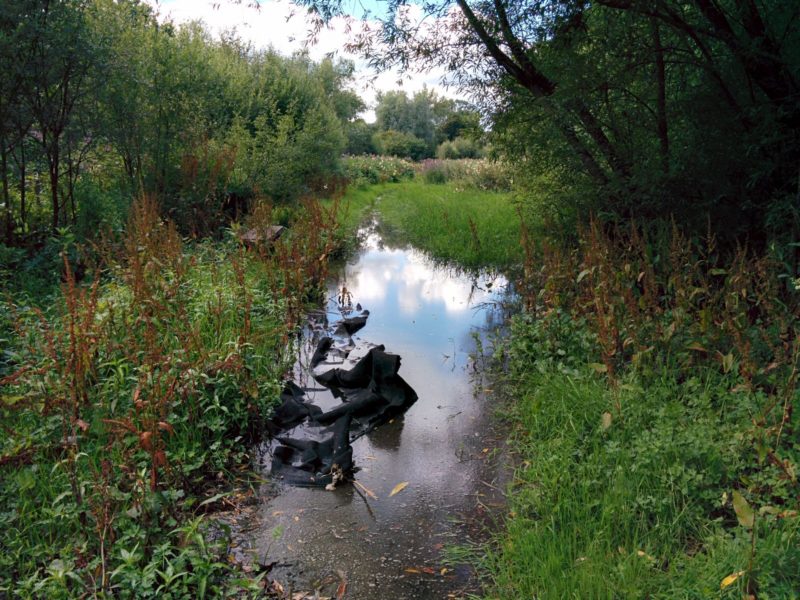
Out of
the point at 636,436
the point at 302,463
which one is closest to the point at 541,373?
the point at 636,436

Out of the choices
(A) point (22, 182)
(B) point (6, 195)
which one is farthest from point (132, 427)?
(A) point (22, 182)

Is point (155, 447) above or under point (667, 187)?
under

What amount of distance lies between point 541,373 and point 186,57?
346 inches

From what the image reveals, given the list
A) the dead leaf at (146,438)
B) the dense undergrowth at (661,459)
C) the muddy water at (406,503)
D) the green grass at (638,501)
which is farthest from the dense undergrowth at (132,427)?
the dense undergrowth at (661,459)

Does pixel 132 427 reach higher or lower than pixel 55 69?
lower

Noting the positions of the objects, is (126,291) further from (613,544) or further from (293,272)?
(613,544)

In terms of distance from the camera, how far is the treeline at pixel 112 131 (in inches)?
280

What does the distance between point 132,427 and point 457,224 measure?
34.5ft

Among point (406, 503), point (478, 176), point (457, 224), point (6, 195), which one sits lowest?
point (406, 503)

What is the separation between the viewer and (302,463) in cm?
424

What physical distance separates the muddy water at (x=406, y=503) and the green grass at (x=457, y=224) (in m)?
4.10

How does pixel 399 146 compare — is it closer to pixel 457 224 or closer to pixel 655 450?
pixel 457 224

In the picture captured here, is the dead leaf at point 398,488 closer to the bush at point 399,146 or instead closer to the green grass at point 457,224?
the green grass at point 457,224

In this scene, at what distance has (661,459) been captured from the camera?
131 inches
